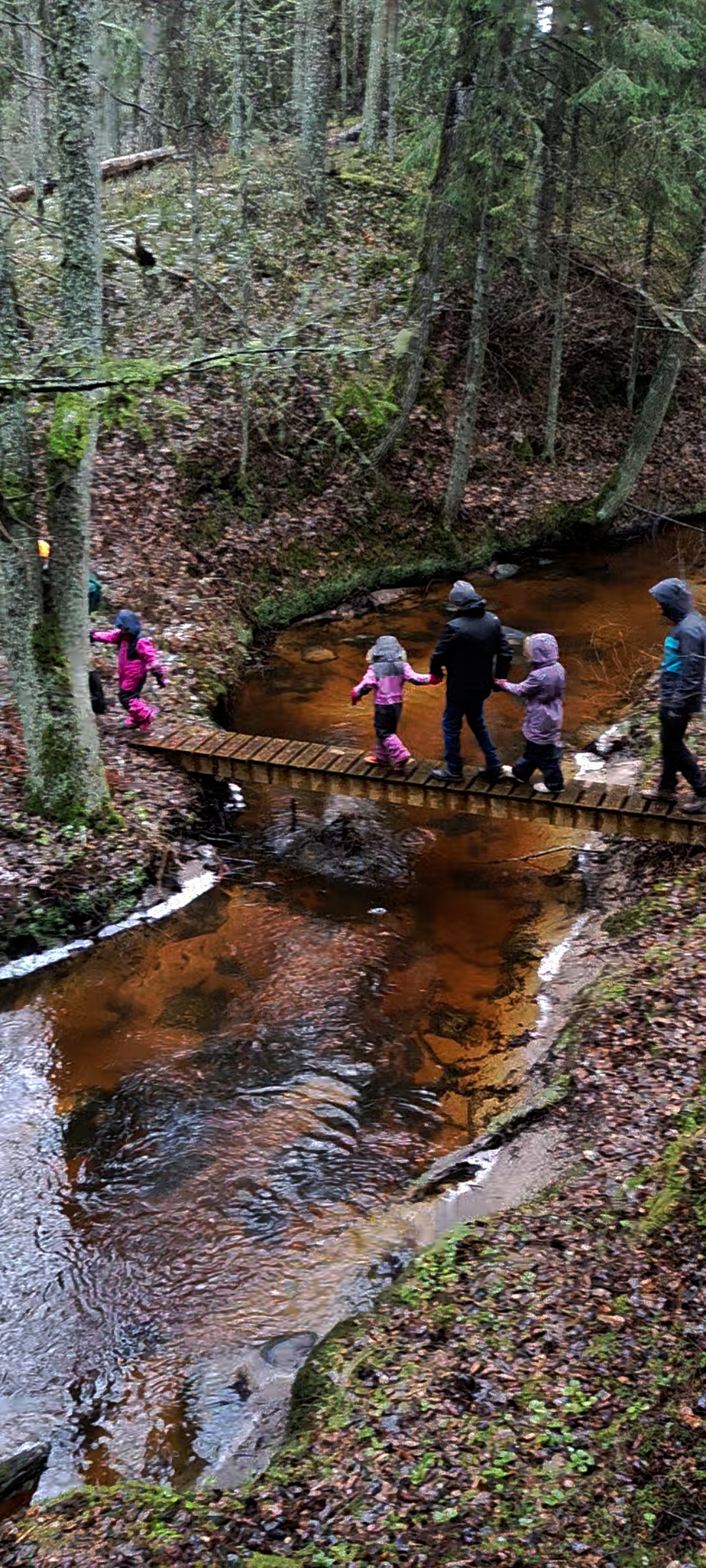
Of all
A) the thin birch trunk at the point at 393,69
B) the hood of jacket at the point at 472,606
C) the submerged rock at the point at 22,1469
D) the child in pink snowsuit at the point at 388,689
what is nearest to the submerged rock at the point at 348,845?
the child in pink snowsuit at the point at 388,689

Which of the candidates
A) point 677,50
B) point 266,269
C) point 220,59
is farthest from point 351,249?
point 677,50

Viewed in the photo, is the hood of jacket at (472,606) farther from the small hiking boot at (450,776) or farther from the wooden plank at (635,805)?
the wooden plank at (635,805)

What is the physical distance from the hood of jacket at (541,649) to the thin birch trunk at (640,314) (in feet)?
43.0

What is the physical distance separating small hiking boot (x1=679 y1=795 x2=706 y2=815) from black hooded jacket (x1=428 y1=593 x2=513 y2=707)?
217 centimetres

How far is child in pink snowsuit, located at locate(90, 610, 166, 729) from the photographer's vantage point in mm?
12219

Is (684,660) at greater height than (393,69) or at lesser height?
lesser

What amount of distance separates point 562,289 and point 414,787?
555 inches

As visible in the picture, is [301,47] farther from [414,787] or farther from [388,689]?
[414,787]

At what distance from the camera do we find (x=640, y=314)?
880 inches

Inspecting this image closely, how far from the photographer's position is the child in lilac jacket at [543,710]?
389 inches

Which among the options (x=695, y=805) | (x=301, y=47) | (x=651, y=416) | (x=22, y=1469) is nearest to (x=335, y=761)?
(x=695, y=805)

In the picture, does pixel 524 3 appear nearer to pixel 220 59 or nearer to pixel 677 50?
pixel 677 50

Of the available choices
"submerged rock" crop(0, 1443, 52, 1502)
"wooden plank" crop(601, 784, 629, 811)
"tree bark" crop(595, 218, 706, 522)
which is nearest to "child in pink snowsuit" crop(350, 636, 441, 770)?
"wooden plank" crop(601, 784, 629, 811)

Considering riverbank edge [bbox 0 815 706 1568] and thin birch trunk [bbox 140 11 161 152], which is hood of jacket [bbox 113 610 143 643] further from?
thin birch trunk [bbox 140 11 161 152]
